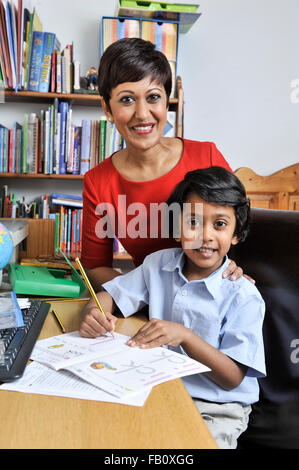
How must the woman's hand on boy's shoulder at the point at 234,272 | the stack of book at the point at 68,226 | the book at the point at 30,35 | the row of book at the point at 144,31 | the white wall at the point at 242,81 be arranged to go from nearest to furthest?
the woman's hand on boy's shoulder at the point at 234,272, the book at the point at 30,35, the row of book at the point at 144,31, the stack of book at the point at 68,226, the white wall at the point at 242,81

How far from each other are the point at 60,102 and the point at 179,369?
2135 millimetres

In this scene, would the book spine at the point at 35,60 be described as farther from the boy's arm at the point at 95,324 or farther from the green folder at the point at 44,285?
the boy's arm at the point at 95,324

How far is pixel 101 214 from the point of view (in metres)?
1.39

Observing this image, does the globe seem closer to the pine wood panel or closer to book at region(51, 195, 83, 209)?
book at region(51, 195, 83, 209)

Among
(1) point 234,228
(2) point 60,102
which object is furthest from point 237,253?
(2) point 60,102

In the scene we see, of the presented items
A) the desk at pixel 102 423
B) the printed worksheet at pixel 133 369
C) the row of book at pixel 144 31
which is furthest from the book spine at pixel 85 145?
the desk at pixel 102 423

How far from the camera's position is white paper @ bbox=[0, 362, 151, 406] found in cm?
59

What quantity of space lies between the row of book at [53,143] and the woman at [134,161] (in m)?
1.14

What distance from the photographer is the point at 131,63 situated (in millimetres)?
1165

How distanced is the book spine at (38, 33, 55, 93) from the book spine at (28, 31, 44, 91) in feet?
0.06

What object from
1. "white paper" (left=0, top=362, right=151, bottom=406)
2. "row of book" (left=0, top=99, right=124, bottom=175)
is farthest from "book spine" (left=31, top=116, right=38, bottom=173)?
"white paper" (left=0, top=362, right=151, bottom=406)

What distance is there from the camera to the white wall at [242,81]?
2781mm

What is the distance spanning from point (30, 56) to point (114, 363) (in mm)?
2087

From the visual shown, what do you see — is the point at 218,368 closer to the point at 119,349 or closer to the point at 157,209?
the point at 119,349
